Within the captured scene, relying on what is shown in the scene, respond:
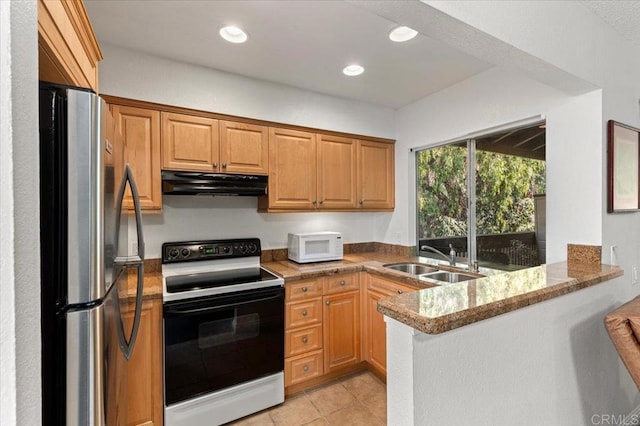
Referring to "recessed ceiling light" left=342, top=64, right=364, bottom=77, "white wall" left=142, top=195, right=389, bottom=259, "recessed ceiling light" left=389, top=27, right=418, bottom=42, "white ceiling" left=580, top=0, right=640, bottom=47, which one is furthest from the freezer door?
"white ceiling" left=580, top=0, right=640, bottom=47

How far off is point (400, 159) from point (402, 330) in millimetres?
2481

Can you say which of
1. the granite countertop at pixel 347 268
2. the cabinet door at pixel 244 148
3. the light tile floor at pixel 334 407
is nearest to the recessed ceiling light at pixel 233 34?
the cabinet door at pixel 244 148

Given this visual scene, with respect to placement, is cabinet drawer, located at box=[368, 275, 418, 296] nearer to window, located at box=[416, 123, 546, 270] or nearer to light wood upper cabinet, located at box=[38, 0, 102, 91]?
window, located at box=[416, 123, 546, 270]

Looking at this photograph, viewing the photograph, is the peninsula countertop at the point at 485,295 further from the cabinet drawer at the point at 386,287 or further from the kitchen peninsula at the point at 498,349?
the cabinet drawer at the point at 386,287

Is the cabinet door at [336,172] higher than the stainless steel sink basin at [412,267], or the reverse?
the cabinet door at [336,172]

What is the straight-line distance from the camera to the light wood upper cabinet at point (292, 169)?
99.2 inches

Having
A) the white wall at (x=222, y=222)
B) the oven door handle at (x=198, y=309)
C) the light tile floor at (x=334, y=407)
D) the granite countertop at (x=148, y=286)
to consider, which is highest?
the white wall at (x=222, y=222)

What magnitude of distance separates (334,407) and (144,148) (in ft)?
7.49

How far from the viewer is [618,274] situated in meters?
1.59

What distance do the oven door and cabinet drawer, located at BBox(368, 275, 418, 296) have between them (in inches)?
31.5

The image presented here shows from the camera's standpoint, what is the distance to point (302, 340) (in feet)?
7.57

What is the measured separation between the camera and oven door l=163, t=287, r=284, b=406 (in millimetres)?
1815

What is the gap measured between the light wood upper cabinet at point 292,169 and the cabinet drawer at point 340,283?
0.67 m

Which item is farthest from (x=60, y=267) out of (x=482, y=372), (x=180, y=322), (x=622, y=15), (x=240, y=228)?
(x=622, y=15)
